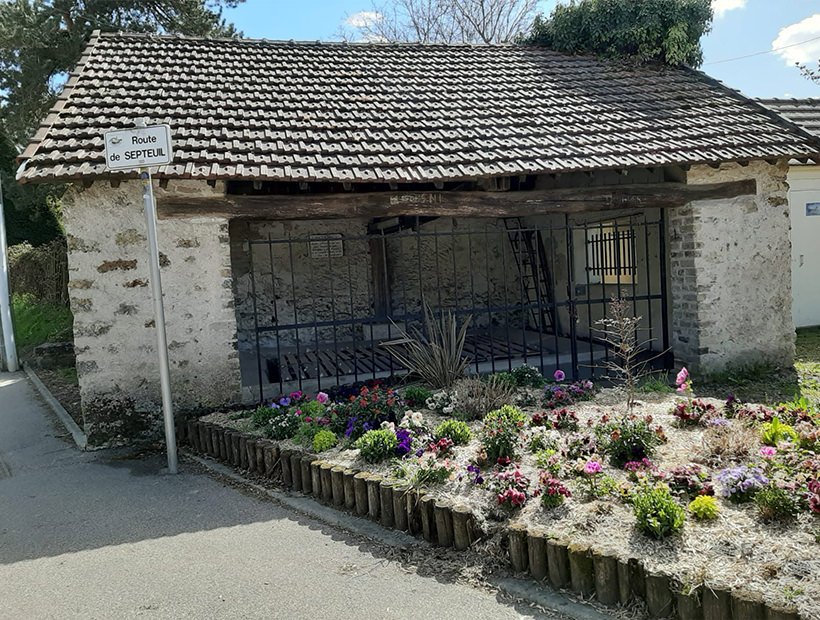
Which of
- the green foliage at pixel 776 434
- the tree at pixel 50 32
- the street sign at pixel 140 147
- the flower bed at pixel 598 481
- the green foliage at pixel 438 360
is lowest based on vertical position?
the flower bed at pixel 598 481

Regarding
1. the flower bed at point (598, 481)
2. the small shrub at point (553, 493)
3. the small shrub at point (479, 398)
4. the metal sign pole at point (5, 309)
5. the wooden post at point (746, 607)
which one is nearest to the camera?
the wooden post at point (746, 607)

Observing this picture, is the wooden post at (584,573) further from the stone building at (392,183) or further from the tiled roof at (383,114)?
the tiled roof at (383,114)

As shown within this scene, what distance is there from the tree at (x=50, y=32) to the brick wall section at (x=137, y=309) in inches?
458

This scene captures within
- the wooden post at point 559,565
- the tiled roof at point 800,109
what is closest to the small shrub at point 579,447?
the wooden post at point 559,565

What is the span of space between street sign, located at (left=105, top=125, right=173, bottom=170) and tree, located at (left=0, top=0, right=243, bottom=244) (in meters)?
12.8

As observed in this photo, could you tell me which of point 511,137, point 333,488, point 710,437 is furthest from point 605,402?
point 511,137

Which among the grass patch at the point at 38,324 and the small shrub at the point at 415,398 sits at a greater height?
the grass patch at the point at 38,324

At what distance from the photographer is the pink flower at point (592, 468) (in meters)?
3.88

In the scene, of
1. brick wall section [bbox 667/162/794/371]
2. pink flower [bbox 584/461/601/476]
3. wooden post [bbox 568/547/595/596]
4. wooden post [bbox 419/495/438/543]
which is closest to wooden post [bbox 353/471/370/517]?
wooden post [bbox 419/495/438/543]

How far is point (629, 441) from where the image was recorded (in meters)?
Answer: 4.30

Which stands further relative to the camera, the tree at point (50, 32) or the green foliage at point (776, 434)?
the tree at point (50, 32)

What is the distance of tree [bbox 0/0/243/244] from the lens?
1539cm

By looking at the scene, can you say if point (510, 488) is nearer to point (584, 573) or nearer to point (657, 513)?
point (584, 573)

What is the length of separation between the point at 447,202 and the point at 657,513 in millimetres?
4784
